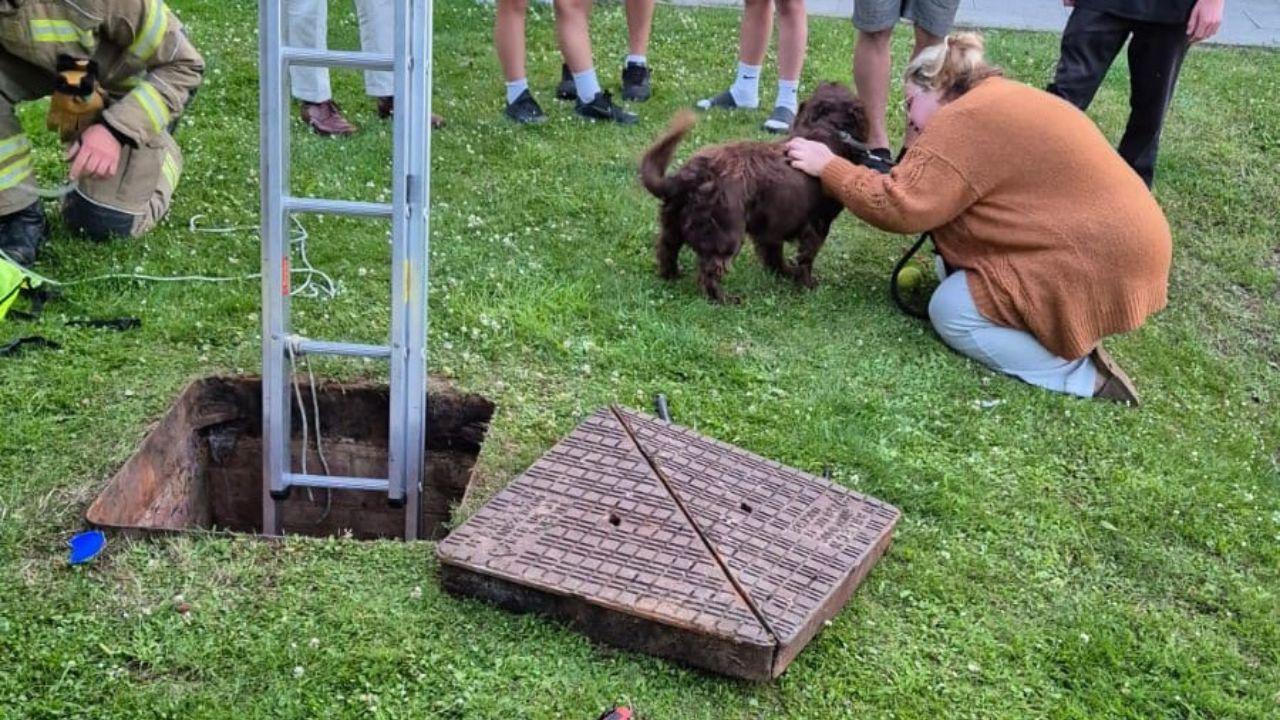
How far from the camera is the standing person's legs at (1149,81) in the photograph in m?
5.62

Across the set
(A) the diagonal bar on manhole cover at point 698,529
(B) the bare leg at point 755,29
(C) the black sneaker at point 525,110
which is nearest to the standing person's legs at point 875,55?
(B) the bare leg at point 755,29

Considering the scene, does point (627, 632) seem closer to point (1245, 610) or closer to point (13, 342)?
point (1245, 610)

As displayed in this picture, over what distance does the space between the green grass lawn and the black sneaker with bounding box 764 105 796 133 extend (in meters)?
0.97

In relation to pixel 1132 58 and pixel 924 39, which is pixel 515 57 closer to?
pixel 924 39

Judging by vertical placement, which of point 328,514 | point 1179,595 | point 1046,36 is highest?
point 1046,36

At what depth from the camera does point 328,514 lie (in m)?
4.31

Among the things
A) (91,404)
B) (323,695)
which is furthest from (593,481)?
(91,404)

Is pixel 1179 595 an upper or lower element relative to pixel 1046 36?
lower

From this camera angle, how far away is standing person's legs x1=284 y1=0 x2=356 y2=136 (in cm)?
634

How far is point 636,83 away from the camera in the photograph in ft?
24.9

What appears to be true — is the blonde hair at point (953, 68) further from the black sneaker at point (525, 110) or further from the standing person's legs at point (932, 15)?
the black sneaker at point (525, 110)

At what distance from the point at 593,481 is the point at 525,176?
3018 mm

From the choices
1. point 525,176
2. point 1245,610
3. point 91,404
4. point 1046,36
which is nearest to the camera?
point 1245,610

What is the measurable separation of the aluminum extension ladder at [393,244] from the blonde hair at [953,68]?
7.63 ft
